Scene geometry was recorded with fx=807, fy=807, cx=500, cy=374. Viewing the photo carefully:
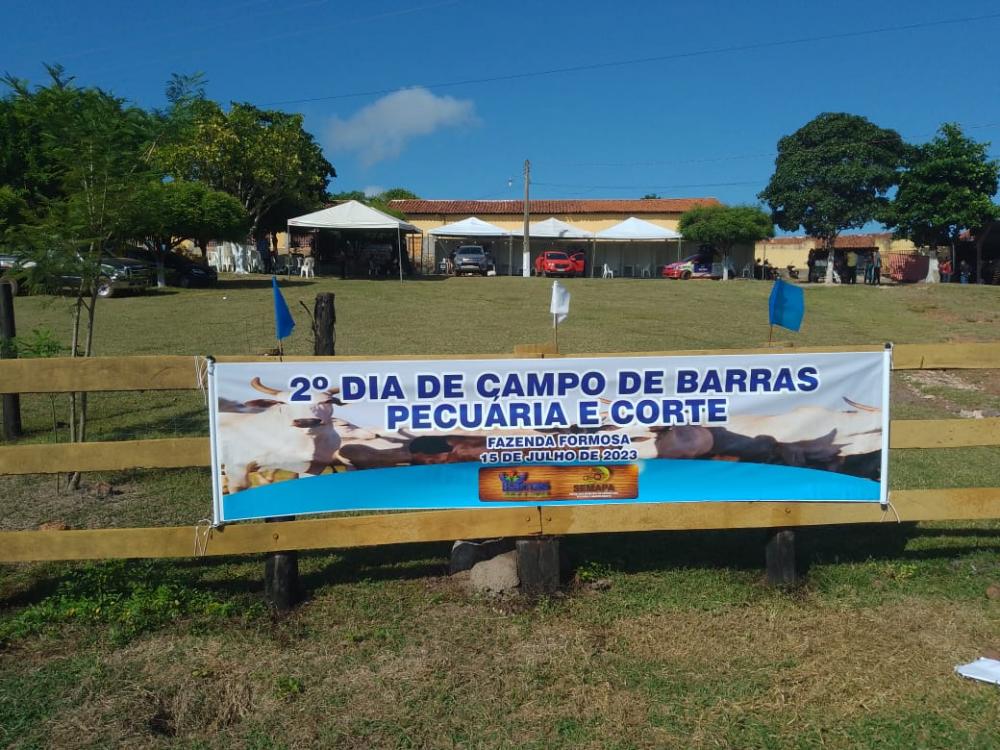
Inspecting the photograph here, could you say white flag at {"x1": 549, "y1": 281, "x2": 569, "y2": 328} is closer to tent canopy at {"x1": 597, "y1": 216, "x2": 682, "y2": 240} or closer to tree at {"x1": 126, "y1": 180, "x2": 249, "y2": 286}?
tree at {"x1": 126, "y1": 180, "x2": 249, "y2": 286}

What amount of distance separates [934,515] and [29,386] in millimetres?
5094

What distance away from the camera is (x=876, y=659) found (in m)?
3.89

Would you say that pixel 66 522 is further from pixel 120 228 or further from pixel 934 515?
pixel 934 515

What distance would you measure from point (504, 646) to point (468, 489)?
2.79 feet

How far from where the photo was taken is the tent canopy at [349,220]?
101ft

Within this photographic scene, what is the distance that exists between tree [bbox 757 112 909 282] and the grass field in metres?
36.5

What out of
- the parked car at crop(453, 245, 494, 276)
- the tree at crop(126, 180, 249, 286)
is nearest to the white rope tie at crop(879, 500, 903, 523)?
the tree at crop(126, 180, 249, 286)

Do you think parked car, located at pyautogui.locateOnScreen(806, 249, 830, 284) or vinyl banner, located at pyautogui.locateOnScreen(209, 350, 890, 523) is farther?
parked car, located at pyautogui.locateOnScreen(806, 249, 830, 284)

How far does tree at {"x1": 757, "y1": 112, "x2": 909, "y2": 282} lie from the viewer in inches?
1501

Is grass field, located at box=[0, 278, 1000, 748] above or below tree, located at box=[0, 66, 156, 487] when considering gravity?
below

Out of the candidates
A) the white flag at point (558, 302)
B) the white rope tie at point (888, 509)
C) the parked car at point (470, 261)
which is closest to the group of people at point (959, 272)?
the parked car at point (470, 261)

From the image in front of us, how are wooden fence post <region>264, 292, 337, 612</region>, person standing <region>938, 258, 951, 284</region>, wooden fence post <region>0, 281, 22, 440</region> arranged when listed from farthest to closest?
1. person standing <region>938, 258, 951, 284</region>
2. wooden fence post <region>0, 281, 22, 440</region>
3. wooden fence post <region>264, 292, 337, 612</region>

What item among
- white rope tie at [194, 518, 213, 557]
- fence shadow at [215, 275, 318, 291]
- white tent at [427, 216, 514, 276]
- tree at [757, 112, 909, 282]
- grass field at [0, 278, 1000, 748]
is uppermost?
tree at [757, 112, 909, 282]

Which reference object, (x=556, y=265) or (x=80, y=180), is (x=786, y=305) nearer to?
(x=80, y=180)
